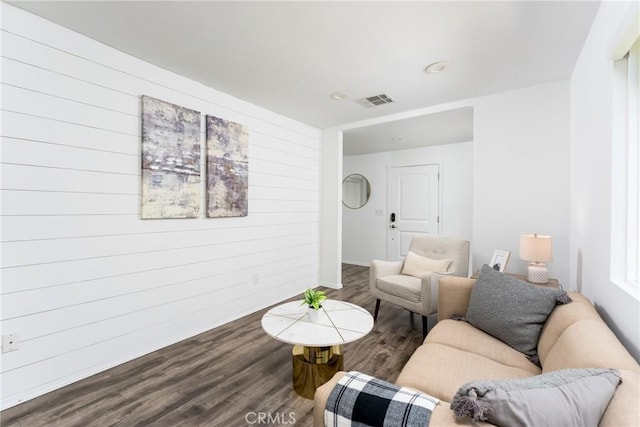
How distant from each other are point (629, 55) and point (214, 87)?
3.01 m

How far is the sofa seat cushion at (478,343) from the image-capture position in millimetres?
1505

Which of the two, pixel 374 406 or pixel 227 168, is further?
pixel 227 168

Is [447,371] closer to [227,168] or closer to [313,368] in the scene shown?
[313,368]

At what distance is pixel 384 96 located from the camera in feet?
10.0

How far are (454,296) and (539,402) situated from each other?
137cm

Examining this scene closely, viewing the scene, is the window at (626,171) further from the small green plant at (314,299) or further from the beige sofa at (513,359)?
the small green plant at (314,299)

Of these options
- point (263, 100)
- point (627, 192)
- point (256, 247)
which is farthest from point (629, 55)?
point (256, 247)

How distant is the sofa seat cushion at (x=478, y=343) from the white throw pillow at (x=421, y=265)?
3.50ft

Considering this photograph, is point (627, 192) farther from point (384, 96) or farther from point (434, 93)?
point (384, 96)

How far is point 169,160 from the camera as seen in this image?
2.50 metres

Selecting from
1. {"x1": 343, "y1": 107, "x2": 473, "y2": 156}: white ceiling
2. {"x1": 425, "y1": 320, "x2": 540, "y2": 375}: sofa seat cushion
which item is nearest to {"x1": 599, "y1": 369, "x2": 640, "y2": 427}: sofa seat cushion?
{"x1": 425, "y1": 320, "x2": 540, "y2": 375}: sofa seat cushion

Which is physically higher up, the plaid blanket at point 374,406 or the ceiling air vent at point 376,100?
the ceiling air vent at point 376,100

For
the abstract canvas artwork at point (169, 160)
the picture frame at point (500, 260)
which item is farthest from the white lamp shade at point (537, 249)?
the abstract canvas artwork at point (169, 160)

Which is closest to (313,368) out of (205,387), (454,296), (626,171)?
(205,387)
